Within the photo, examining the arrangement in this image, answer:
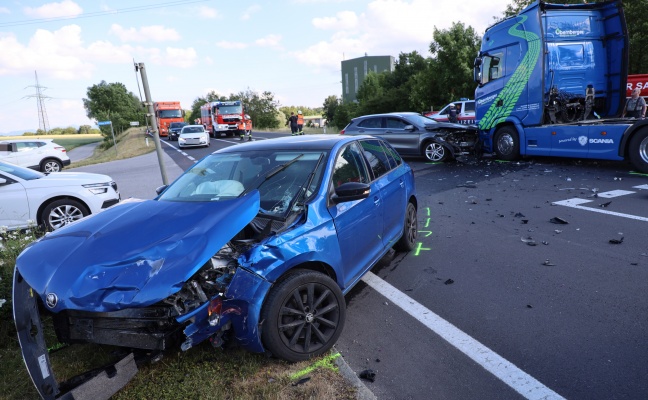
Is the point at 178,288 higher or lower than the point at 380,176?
lower

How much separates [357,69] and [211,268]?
103 m

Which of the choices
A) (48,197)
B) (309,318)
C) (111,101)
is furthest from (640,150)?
(111,101)

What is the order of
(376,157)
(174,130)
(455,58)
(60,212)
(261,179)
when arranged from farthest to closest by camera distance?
(174,130)
(455,58)
(60,212)
(376,157)
(261,179)

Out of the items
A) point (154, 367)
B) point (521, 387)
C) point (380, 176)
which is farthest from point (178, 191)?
point (521, 387)

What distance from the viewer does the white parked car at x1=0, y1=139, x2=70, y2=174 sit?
16.7m

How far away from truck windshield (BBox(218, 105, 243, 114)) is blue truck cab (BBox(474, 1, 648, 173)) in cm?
2629

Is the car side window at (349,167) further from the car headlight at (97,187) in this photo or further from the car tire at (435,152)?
the car tire at (435,152)

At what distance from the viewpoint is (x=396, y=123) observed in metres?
13.2

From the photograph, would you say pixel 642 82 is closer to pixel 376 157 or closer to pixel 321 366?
pixel 376 157

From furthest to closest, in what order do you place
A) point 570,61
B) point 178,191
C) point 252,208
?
point 570,61, point 178,191, point 252,208

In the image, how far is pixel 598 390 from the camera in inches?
101

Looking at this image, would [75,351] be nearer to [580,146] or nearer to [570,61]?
[580,146]

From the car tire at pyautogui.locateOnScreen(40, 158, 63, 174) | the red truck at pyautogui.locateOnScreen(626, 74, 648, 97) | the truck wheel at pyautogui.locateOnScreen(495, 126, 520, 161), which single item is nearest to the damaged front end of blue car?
the truck wheel at pyautogui.locateOnScreen(495, 126, 520, 161)

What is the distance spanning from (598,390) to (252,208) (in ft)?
8.28
